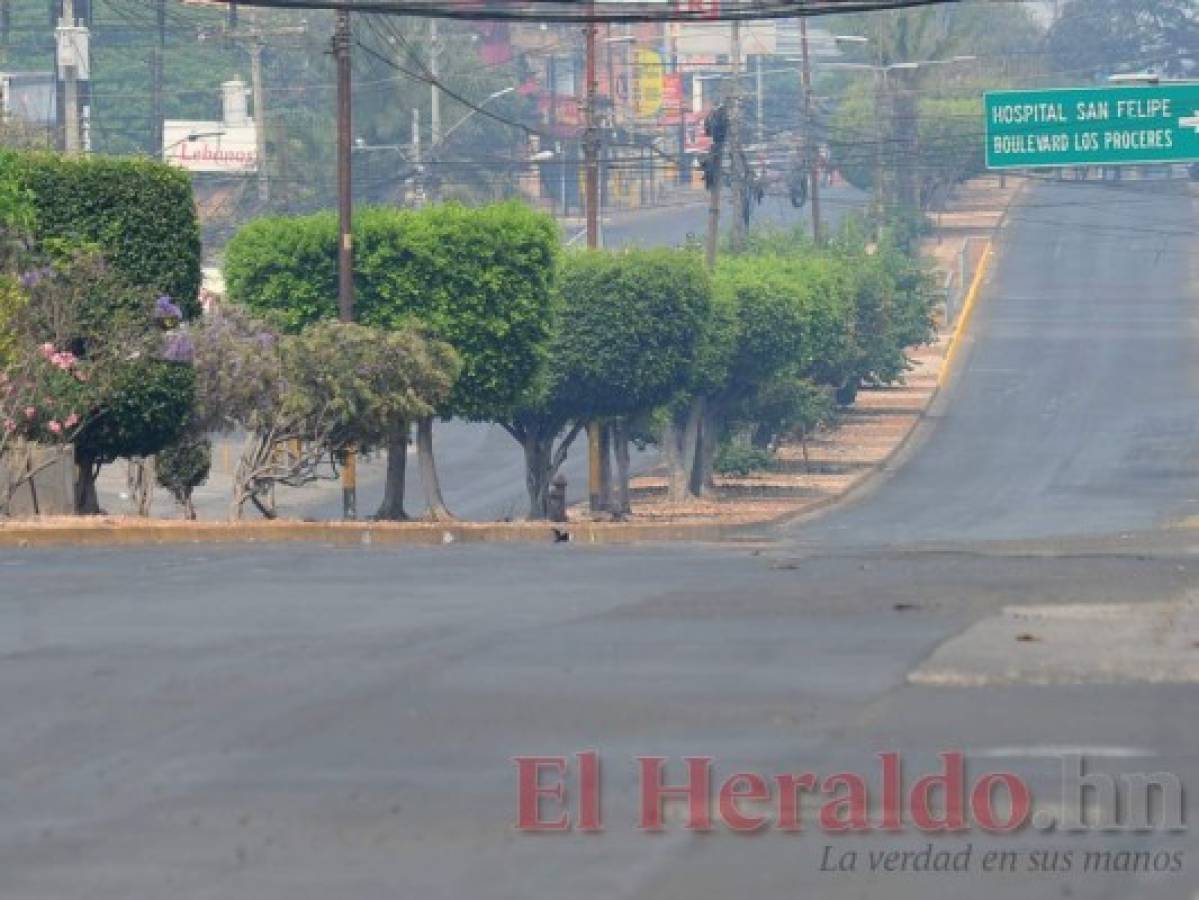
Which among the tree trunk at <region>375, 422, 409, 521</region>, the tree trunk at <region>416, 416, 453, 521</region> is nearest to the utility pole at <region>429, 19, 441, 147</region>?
the tree trunk at <region>416, 416, 453, 521</region>

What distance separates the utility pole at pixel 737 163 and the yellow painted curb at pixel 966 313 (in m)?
12.7

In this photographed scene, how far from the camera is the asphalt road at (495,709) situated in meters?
9.28

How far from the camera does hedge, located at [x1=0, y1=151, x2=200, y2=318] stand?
99.9 feet

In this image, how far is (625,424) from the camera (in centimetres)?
5866

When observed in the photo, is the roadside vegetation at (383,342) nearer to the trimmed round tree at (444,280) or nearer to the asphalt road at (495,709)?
the trimmed round tree at (444,280)

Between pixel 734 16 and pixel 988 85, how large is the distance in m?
126

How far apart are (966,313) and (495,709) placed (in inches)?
3659

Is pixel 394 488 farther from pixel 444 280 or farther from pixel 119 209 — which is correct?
pixel 119 209

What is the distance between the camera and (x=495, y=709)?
12516 millimetres

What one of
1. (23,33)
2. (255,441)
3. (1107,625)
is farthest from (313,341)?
(23,33)

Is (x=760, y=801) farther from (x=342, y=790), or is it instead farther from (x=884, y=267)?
(x=884, y=267)

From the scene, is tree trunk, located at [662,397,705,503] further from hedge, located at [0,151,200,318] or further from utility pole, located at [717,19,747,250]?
hedge, located at [0,151,200,318]

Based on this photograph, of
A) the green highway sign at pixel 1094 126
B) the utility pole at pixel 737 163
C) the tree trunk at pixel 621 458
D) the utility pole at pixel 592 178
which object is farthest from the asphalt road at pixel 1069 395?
the utility pole at pixel 737 163

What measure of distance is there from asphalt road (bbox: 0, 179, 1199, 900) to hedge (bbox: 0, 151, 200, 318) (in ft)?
27.9
